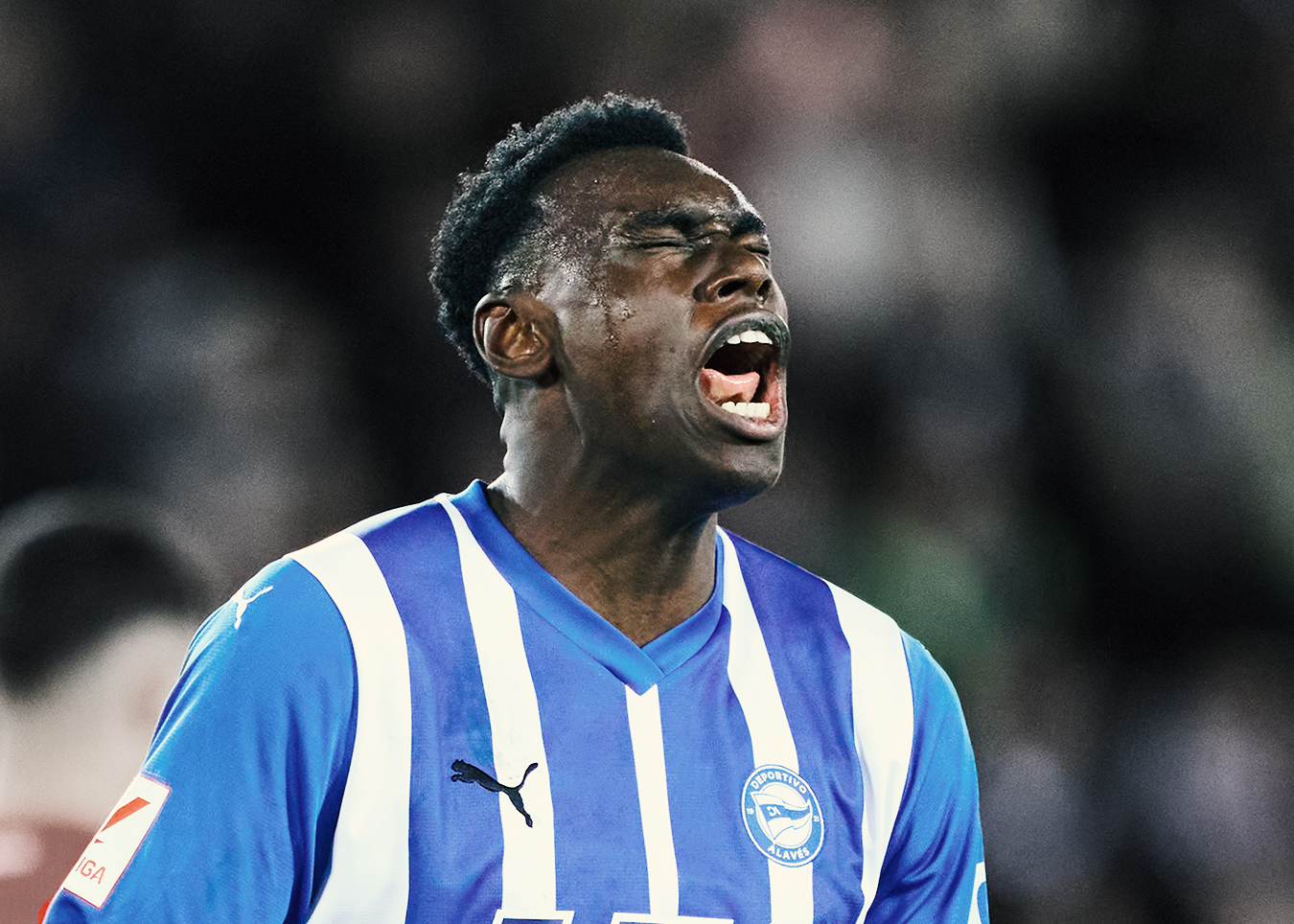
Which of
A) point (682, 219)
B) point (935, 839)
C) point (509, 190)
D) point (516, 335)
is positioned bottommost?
point (935, 839)

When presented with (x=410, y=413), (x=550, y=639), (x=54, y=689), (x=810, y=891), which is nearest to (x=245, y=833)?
(x=550, y=639)

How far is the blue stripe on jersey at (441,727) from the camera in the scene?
151 cm

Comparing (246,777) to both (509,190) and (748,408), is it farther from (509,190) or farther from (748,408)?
(509,190)

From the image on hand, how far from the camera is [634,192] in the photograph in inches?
72.4

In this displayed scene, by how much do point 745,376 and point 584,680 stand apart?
45 centimetres

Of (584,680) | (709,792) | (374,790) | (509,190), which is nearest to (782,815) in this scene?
(709,792)

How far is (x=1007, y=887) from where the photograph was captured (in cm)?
335

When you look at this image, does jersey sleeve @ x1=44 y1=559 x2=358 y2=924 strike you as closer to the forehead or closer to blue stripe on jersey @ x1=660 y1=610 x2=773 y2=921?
blue stripe on jersey @ x1=660 y1=610 x2=773 y2=921

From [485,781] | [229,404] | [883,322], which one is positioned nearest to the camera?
[485,781]

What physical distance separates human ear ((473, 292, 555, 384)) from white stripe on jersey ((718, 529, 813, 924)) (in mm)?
402


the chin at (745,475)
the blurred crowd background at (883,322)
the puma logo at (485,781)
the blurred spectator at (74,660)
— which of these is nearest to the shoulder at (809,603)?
the chin at (745,475)

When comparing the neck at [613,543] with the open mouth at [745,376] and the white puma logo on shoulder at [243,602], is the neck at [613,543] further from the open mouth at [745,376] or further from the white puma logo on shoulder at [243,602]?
the white puma logo on shoulder at [243,602]

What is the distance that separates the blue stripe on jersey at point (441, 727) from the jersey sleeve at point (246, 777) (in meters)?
0.09

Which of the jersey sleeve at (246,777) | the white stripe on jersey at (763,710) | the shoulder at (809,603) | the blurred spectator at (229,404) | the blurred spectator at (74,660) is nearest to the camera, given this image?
the jersey sleeve at (246,777)
